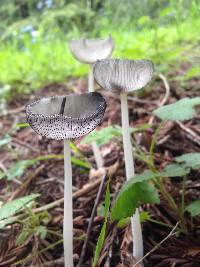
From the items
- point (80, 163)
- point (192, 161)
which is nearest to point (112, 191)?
point (80, 163)

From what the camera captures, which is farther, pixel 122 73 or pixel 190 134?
pixel 190 134

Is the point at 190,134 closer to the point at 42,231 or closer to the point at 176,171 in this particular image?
the point at 176,171

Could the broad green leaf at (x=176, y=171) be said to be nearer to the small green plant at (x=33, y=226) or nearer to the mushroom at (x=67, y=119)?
the mushroom at (x=67, y=119)

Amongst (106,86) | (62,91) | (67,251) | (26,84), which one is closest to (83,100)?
(106,86)

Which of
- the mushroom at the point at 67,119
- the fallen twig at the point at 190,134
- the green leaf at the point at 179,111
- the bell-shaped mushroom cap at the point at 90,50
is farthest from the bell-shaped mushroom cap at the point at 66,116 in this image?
the fallen twig at the point at 190,134

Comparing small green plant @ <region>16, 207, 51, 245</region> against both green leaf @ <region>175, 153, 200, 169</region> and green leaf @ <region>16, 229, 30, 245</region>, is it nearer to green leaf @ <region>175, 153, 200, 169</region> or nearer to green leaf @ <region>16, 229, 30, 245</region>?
green leaf @ <region>16, 229, 30, 245</region>

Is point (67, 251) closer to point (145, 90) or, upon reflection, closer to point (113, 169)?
point (113, 169)
